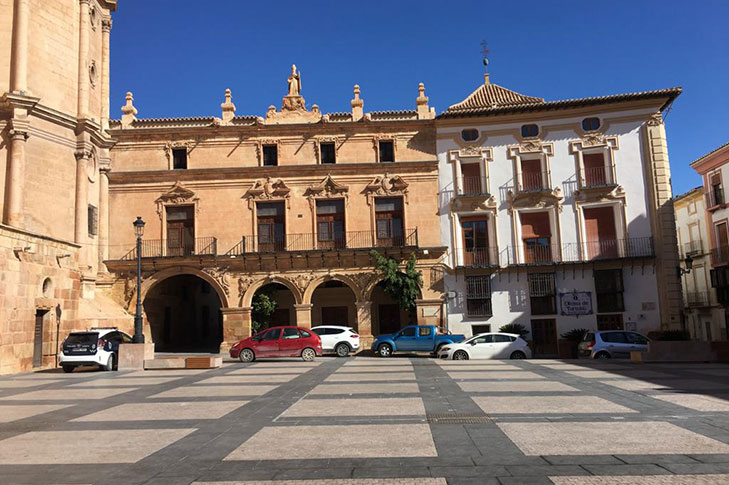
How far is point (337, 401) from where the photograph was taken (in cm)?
1077

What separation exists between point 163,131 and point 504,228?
17.7 meters

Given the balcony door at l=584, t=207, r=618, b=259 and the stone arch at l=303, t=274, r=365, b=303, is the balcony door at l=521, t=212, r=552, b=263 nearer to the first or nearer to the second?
the balcony door at l=584, t=207, r=618, b=259

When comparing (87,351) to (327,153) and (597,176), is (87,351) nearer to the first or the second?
(327,153)

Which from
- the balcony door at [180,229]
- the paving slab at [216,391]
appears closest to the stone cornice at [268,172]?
the balcony door at [180,229]

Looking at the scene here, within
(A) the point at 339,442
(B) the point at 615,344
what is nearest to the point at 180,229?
(B) the point at 615,344

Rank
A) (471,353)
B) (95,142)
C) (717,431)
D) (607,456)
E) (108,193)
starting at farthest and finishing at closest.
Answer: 1. (108,193)
2. (95,142)
3. (471,353)
4. (717,431)
5. (607,456)

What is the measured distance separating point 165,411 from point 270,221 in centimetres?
1942

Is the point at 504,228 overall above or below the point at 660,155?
below

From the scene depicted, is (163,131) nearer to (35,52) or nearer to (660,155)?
(35,52)

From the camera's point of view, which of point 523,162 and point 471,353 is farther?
point 523,162

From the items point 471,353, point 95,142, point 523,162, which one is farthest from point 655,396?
point 95,142

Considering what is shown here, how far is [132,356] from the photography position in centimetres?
1866

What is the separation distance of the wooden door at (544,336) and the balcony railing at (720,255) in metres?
14.2

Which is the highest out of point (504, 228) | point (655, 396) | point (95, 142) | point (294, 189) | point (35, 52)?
point (35, 52)
